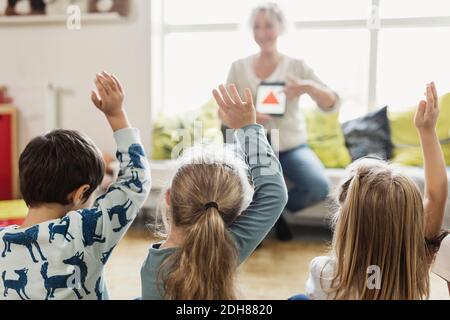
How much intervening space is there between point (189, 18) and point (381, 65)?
0.56 meters

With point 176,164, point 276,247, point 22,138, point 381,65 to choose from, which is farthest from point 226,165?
point 22,138

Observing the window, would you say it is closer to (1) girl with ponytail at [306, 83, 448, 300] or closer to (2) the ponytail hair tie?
(1) girl with ponytail at [306, 83, 448, 300]

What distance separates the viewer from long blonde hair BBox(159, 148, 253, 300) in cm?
68

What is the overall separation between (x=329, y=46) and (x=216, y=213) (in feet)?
4.34

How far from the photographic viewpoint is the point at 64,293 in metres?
0.75

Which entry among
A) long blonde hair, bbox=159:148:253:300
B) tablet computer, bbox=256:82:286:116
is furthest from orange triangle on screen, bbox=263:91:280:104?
long blonde hair, bbox=159:148:253:300

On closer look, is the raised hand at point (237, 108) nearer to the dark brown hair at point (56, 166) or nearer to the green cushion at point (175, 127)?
the dark brown hair at point (56, 166)

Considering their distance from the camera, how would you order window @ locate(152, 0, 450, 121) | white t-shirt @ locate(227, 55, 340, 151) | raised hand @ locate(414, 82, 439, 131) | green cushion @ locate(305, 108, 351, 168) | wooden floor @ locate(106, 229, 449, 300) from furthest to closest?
green cushion @ locate(305, 108, 351, 168) → wooden floor @ locate(106, 229, 449, 300) → white t-shirt @ locate(227, 55, 340, 151) → window @ locate(152, 0, 450, 121) → raised hand @ locate(414, 82, 439, 131)

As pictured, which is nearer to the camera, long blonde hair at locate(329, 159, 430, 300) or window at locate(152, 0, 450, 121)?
long blonde hair at locate(329, 159, 430, 300)

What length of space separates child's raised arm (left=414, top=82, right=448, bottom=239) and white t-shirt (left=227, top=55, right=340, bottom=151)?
424 mm

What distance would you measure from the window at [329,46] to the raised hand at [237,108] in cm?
46

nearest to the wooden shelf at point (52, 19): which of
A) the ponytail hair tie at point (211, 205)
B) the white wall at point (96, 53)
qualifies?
the white wall at point (96, 53)

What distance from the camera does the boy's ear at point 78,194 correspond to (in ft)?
2.57

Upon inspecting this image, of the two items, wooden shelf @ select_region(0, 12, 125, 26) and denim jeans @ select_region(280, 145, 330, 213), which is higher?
wooden shelf @ select_region(0, 12, 125, 26)
